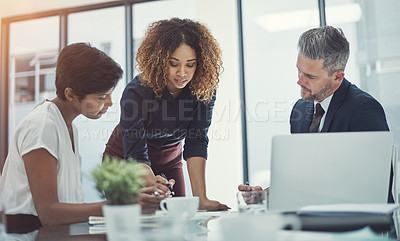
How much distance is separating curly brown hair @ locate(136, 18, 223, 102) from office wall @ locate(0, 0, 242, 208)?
6.66 feet

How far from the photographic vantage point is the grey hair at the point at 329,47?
1.90 meters

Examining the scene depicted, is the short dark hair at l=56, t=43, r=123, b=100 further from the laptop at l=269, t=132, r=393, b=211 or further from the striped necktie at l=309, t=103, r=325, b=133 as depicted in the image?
the striped necktie at l=309, t=103, r=325, b=133

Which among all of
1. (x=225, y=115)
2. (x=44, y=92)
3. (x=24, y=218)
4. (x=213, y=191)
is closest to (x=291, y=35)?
(x=225, y=115)

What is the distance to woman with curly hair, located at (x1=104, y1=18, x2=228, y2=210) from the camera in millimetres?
2010

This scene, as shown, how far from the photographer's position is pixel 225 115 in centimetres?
424

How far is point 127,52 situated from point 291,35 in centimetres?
178

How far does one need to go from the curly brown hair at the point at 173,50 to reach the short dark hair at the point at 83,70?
460mm

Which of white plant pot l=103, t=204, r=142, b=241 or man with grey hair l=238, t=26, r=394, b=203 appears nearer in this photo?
white plant pot l=103, t=204, r=142, b=241

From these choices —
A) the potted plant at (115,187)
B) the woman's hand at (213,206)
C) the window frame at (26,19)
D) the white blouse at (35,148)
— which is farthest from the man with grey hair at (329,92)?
the window frame at (26,19)

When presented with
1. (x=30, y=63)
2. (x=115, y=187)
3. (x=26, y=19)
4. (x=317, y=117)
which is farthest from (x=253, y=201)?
(x=26, y=19)

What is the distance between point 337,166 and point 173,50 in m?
1.12

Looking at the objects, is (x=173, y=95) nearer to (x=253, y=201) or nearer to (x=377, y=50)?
(x=253, y=201)

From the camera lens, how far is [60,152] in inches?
60.4

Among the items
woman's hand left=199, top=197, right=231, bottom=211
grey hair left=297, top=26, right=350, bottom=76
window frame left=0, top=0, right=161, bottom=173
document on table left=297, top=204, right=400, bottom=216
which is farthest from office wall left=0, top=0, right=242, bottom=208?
document on table left=297, top=204, right=400, bottom=216
